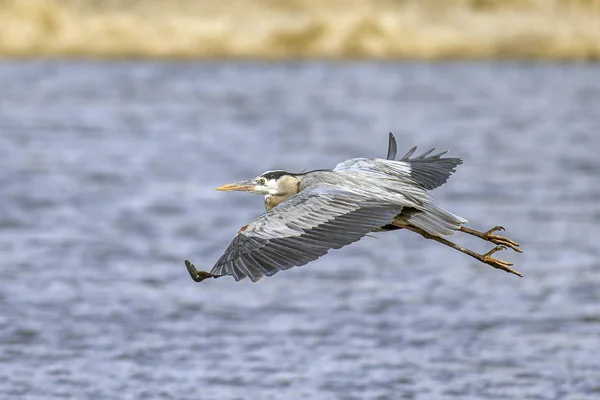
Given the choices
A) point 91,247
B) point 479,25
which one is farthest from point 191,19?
point 91,247

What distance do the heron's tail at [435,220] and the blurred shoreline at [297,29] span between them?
30.0 meters

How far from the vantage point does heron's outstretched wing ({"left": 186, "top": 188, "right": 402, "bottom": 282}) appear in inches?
304

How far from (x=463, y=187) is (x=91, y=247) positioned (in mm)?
7121

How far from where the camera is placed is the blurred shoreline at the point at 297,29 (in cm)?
3828

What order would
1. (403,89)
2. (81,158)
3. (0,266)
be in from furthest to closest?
(403,89)
(81,158)
(0,266)

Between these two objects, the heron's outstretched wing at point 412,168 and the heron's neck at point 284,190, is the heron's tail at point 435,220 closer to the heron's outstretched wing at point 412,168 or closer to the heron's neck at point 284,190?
the heron's outstretched wing at point 412,168

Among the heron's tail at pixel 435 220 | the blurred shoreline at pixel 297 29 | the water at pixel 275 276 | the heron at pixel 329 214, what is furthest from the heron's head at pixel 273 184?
the blurred shoreline at pixel 297 29

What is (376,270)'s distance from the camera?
16.4 metres

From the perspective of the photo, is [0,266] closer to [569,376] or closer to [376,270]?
[376,270]

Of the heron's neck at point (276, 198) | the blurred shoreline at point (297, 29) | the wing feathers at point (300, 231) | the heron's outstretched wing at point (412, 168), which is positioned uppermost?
the blurred shoreline at point (297, 29)

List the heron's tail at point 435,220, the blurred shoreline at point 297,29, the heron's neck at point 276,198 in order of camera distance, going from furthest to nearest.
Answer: the blurred shoreline at point 297,29
the heron's neck at point 276,198
the heron's tail at point 435,220

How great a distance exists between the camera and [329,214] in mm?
8328

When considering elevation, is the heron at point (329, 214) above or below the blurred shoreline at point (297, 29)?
below

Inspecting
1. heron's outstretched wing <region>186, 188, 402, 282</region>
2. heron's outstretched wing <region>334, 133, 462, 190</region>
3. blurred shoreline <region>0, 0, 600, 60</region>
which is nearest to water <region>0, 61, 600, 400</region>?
heron's outstretched wing <region>334, 133, 462, 190</region>
